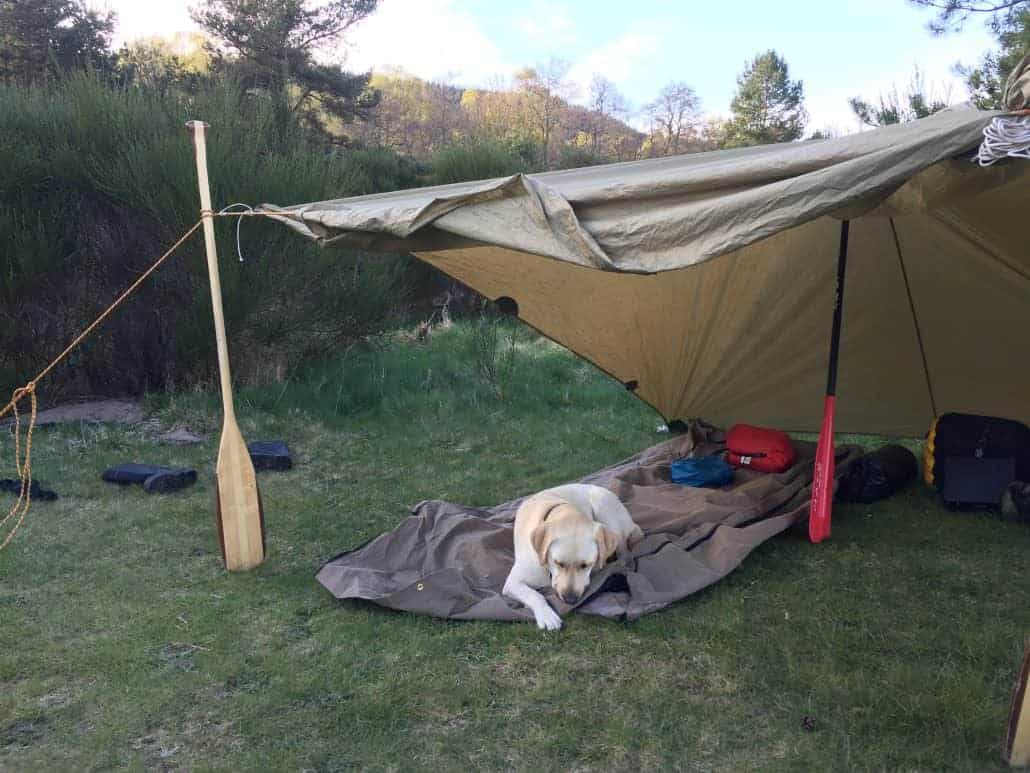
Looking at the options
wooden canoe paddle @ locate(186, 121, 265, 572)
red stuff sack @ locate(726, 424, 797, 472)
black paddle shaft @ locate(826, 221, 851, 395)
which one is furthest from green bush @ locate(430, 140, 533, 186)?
wooden canoe paddle @ locate(186, 121, 265, 572)

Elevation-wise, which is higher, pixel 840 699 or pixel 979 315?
pixel 979 315

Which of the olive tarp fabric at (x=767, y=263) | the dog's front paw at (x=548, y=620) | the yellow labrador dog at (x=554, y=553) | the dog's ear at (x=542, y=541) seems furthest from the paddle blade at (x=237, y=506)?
the dog's front paw at (x=548, y=620)

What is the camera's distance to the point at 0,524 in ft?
16.2

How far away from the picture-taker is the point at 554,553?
3.69 meters

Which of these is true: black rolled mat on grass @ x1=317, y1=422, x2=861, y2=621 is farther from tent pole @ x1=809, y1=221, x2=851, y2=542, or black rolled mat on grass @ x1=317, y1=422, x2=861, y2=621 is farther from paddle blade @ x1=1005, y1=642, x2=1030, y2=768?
paddle blade @ x1=1005, y1=642, x2=1030, y2=768

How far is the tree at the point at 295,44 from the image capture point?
21969mm

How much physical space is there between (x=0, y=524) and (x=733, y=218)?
4534mm

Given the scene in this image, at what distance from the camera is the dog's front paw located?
11.6 feet

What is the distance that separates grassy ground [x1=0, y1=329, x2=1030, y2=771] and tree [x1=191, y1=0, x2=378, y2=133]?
19.0m

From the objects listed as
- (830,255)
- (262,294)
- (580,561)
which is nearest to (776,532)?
(580,561)

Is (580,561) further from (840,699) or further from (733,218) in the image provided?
(733,218)

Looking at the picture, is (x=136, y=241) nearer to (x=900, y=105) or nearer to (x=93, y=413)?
(x=93, y=413)

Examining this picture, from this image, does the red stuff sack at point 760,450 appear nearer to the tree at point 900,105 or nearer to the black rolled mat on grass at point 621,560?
the black rolled mat on grass at point 621,560

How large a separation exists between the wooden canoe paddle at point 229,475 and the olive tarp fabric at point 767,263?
0.48 meters
